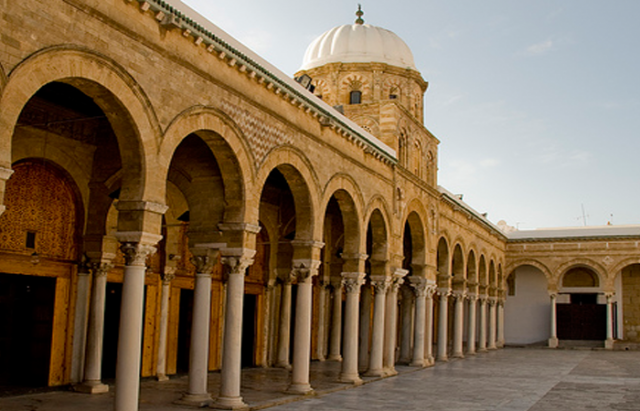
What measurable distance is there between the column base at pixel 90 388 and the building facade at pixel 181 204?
52 mm

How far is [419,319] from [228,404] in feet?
33.9

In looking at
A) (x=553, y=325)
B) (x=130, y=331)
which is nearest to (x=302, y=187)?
(x=130, y=331)

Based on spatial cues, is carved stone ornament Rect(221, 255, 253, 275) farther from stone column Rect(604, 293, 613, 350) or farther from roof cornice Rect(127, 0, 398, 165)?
stone column Rect(604, 293, 613, 350)

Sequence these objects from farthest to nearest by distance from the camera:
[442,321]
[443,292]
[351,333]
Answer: [442,321]
[443,292]
[351,333]

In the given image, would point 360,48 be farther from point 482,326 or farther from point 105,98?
point 105,98

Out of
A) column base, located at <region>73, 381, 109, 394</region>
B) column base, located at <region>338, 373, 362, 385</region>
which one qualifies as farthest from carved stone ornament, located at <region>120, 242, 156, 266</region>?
column base, located at <region>338, 373, 362, 385</region>

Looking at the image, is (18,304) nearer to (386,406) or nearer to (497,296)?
(386,406)

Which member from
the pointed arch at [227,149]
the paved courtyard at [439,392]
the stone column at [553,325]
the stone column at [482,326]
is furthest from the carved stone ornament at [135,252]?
the stone column at [553,325]

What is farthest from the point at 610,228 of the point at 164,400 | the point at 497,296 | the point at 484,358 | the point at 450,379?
the point at 164,400

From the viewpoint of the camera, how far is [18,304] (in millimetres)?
12211

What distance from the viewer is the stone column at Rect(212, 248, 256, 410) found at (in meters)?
10.7

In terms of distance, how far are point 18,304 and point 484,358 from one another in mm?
17642

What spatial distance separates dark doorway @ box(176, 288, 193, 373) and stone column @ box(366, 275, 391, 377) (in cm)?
431

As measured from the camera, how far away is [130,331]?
8680mm
